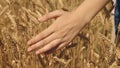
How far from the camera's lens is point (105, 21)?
1210 mm

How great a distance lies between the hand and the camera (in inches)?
25.5

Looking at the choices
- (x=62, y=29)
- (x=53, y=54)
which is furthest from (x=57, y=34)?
(x=53, y=54)

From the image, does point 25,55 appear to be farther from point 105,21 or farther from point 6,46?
point 105,21

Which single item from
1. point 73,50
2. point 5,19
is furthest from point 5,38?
point 73,50

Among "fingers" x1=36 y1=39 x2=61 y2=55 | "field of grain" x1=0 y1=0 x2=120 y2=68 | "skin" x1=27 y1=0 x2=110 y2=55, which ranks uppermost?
"skin" x1=27 y1=0 x2=110 y2=55

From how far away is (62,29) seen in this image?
660mm

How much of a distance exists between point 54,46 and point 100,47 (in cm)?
60

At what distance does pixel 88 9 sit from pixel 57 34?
8cm

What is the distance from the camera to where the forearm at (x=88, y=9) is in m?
0.68

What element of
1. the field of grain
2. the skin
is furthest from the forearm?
the field of grain

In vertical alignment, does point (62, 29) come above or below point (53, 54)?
above

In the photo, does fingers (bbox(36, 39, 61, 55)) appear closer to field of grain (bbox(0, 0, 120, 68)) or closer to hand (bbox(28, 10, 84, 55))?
hand (bbox(28, 10, 84, 55))

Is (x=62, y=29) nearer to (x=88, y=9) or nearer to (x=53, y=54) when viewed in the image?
(x=88, y=9)

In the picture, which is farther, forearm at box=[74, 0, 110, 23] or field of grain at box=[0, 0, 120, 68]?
field of grain at box=[0, 0, 120, 68]
